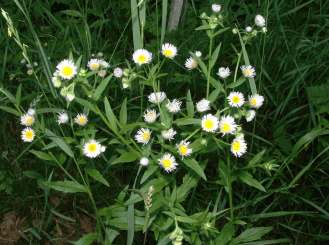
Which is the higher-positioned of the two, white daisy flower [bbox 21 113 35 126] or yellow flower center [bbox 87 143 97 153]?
white daisy flower [bbox 21 113 35 126]

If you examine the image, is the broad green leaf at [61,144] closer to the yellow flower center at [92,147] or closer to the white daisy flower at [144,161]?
the yellow flower center at [92,147]

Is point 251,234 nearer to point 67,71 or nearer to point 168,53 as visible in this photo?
point 168,53

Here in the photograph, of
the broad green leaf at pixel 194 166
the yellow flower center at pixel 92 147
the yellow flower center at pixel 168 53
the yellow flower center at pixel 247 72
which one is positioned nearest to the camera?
the broad green leaf at pixel 194 166

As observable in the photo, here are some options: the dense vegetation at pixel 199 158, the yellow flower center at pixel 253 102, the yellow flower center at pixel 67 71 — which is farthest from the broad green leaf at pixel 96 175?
the yellow flower center at pixel 253 102

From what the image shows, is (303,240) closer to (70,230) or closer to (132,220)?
(132,220)

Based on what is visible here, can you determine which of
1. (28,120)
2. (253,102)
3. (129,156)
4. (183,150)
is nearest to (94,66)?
(28,120)

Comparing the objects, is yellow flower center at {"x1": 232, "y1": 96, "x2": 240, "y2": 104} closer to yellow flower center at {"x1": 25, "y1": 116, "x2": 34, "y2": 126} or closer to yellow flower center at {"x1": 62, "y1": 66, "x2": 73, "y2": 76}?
yellow flower center at {"x1": 62, "y1": 66, "x2": 73, "y2": 76}

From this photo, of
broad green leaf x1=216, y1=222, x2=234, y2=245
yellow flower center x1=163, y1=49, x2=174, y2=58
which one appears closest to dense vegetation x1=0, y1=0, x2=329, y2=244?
broad green leaf x1=216, y1=222, x2=234, y2=245
